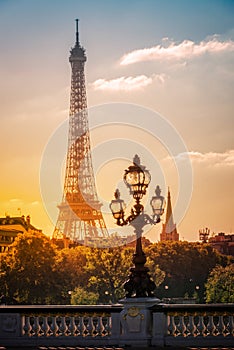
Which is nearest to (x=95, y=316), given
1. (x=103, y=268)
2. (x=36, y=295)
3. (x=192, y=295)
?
(x=36, y=295)

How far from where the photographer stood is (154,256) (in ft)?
383

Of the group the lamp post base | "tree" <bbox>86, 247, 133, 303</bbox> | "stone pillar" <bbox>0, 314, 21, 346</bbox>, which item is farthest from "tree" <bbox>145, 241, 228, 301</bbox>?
the lamp post base

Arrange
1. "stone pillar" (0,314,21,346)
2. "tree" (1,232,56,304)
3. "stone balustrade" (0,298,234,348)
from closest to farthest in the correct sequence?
"stone balustrade" (0,298,234,348)
"stone pillar" (0,314,21,346)
"tree" (1,232,56,304)

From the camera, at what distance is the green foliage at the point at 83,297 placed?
97.4m

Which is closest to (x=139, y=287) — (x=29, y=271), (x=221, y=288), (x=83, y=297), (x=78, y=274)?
(x=83, y=297)

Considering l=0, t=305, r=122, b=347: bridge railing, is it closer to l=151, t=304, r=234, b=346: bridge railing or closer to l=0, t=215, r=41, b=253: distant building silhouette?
l=151, t=304, r=234, b=346: bridge railing

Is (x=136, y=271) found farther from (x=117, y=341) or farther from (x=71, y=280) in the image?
→ (x=71, y=280)

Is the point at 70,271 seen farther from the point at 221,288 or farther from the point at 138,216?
the point at 138,216

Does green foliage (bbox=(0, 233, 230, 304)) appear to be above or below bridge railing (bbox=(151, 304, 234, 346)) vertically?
above

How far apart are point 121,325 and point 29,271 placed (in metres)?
70.6

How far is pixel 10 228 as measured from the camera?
539 feet

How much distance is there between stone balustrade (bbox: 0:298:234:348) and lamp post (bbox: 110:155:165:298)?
656mm

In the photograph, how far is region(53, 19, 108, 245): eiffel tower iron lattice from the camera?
13562 cm

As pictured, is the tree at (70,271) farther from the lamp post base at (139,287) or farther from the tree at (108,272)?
the lamp post base at (139,287)
